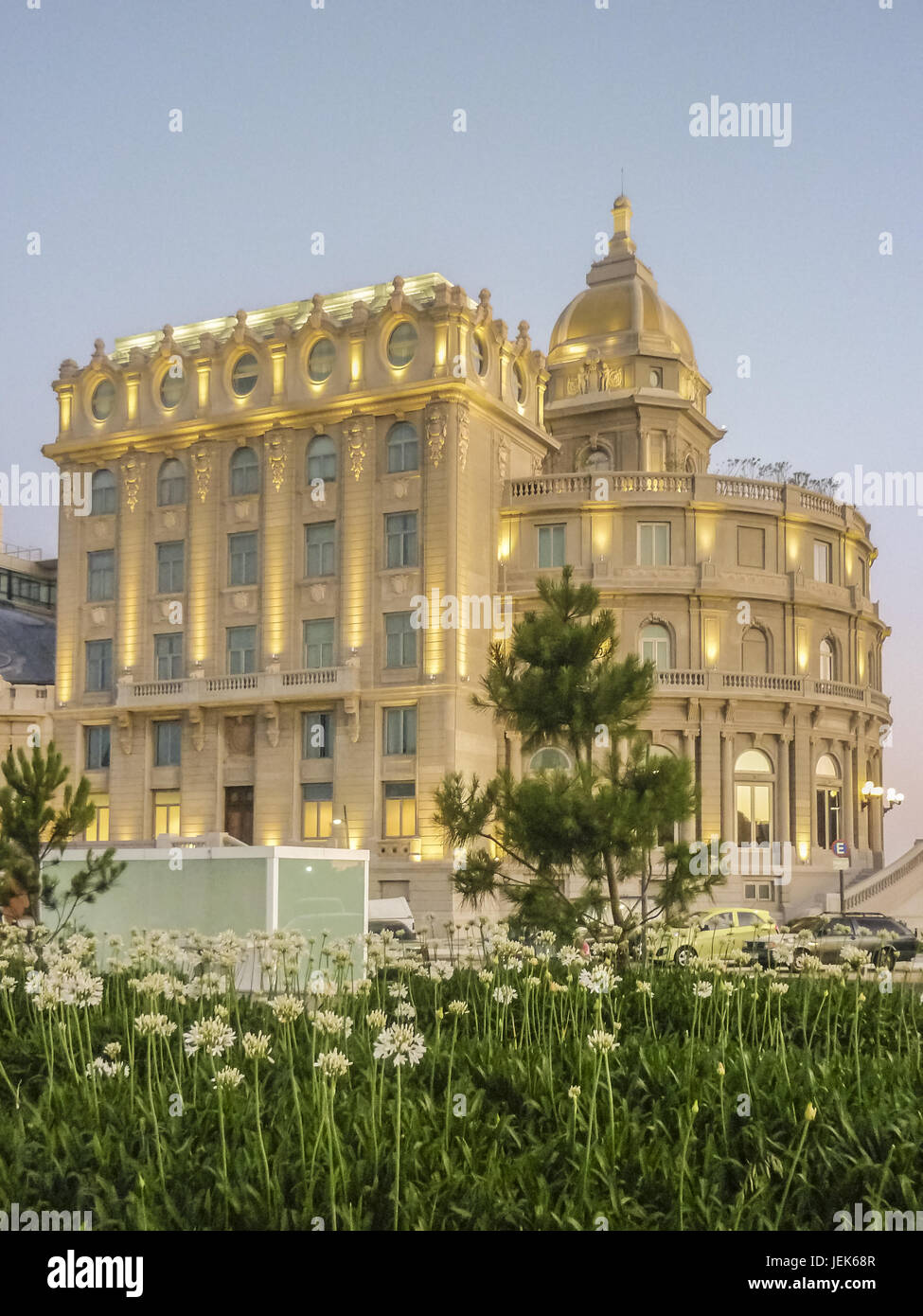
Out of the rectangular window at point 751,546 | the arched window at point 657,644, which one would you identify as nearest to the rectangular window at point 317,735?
the arched window at point 657,644

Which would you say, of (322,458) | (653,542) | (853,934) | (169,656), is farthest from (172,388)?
(853,934)

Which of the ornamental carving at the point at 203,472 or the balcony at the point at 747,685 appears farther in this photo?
the ornamental carving at the point at 203,472

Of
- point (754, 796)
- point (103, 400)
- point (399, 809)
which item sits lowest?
point (399, 809)

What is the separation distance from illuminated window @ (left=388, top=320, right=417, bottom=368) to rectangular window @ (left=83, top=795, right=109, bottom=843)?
22406 mm

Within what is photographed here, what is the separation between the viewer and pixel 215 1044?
24.4 feet

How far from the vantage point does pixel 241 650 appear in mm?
60938

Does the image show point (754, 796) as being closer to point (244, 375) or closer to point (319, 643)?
point (319, 643)

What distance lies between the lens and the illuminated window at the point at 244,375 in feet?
207

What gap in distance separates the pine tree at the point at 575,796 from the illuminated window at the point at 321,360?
1567 inches

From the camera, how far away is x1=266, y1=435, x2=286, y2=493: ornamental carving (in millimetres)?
60875

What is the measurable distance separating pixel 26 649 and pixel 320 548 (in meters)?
23.4

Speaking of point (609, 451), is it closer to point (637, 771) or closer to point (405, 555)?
point (405, 555)

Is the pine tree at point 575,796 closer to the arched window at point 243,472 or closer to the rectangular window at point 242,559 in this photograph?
the rectangular window at point 242,559
